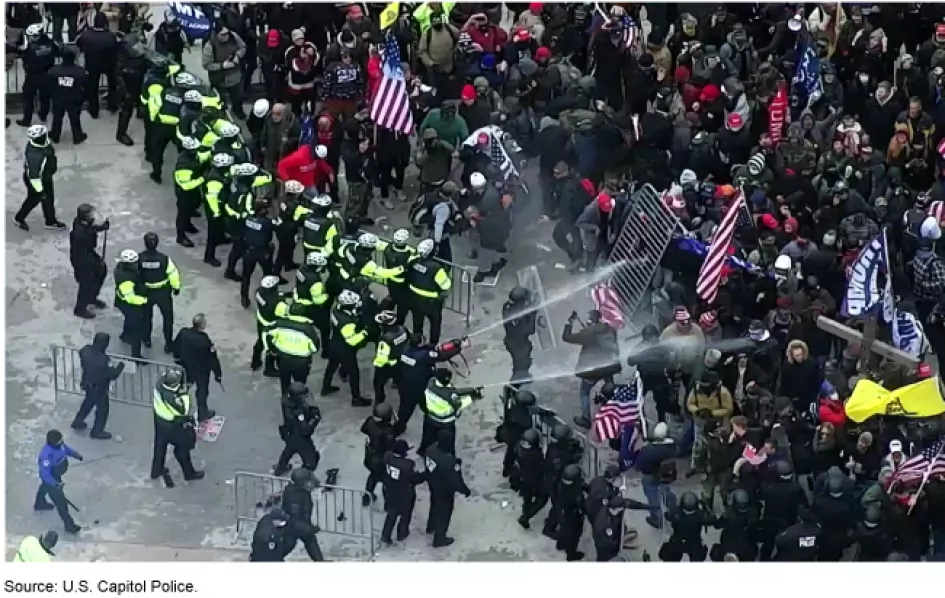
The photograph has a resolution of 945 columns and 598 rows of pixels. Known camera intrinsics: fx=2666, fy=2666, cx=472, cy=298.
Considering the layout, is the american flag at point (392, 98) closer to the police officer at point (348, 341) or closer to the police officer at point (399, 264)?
the police officer at point (399, 264)

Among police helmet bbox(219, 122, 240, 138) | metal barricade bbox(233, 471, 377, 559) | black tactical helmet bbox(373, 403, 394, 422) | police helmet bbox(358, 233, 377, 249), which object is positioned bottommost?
metal barricade bbox(233, 471, 377, 559)

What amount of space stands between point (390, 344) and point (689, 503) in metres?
4.27

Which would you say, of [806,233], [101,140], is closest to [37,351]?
[101,140]

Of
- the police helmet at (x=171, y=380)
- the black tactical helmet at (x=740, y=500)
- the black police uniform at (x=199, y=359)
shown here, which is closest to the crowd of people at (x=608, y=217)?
the black tactical helmet at (x=740, y=500)

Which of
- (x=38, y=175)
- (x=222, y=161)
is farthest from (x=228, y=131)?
(x=38, y=175)

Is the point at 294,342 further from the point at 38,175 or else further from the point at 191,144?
the point at 38,175

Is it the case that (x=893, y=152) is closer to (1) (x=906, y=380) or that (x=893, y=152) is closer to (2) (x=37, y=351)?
(1) (x=906, y=380)

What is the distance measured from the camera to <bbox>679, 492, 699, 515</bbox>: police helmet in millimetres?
27953

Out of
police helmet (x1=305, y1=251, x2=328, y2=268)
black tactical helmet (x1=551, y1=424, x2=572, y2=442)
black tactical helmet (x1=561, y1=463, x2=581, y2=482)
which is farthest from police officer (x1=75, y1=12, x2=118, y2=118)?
black tactical helmet (x1=561, y1=463, x2=581, y2=482)

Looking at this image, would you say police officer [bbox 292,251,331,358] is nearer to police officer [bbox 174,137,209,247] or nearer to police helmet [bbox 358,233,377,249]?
police helmet [bbox 358,233,377,249]

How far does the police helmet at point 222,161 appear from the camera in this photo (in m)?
32.8

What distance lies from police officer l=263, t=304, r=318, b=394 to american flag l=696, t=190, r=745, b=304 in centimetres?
460

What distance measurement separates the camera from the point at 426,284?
3147 cm

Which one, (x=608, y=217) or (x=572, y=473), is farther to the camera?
(x=608, y=217)
